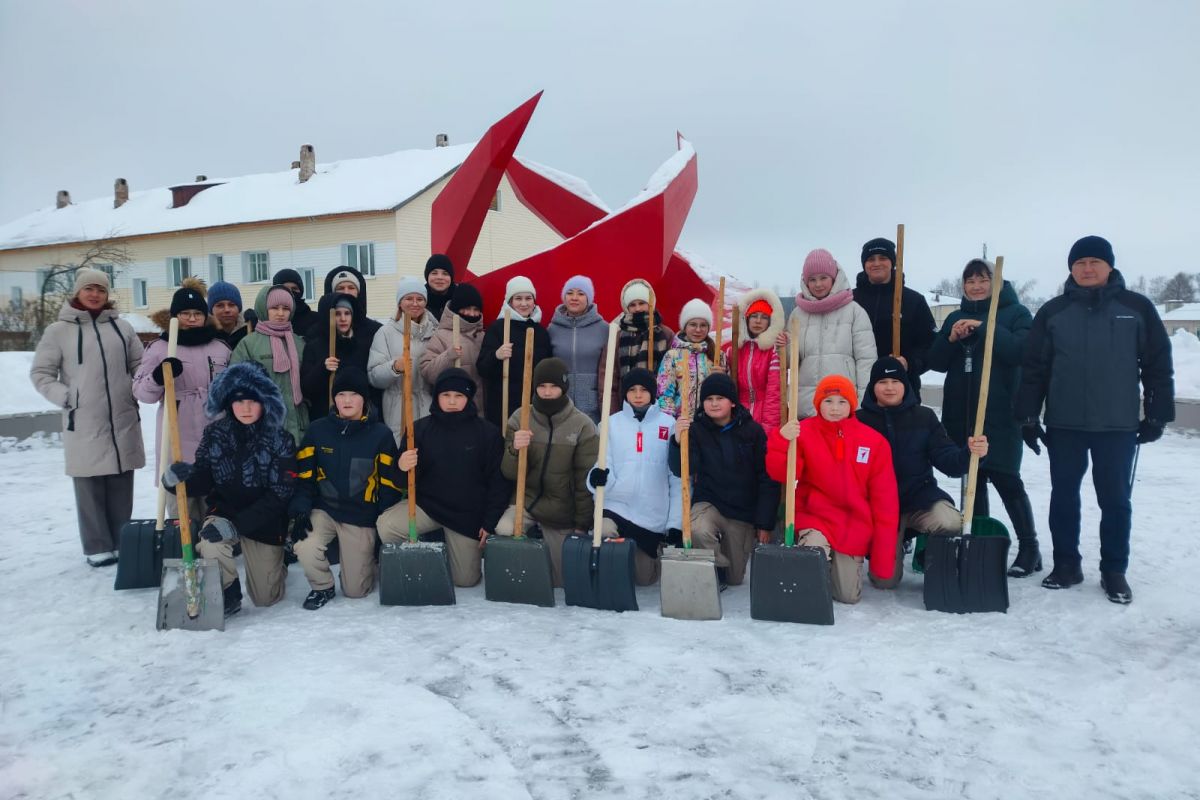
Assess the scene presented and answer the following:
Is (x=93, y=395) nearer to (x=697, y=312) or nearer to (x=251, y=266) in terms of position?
(x=697, y=312)

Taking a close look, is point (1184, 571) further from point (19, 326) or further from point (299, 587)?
point (19, 326)

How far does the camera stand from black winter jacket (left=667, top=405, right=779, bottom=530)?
151 inches

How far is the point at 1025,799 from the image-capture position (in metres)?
2.11

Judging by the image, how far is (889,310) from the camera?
175 inches

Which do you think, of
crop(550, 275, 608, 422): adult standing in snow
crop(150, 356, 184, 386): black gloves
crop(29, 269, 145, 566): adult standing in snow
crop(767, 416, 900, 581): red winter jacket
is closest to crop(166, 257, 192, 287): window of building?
crop(29, 269, 145, 566): adult standing in snow

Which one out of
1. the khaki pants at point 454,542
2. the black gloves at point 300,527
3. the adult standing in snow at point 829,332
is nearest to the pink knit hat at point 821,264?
the adult standing in snow at point 829,332

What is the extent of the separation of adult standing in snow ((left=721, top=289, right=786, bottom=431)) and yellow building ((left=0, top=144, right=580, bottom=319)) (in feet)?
55.2

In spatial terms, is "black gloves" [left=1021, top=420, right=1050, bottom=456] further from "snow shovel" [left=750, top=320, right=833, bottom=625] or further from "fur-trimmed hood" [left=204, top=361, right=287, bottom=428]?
"fur-trimmed hood" [left=204, top=361, right=287, bottom=428]

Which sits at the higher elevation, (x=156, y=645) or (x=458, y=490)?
(x=458, y=490)

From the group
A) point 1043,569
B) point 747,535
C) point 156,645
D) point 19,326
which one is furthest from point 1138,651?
point 19,326

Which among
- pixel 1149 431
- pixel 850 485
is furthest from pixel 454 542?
pixel 1149 431

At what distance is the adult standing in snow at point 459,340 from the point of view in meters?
4.52

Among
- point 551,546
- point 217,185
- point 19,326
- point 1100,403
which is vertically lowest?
point 551,546

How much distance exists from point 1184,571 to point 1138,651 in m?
1.42
